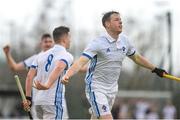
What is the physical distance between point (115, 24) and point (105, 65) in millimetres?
659

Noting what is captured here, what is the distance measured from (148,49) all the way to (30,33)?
8504 millimetres

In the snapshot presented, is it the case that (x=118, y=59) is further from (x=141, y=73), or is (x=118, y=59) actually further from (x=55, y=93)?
(x=141, y=73)

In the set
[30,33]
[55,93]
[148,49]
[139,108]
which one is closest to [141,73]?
[148,49]

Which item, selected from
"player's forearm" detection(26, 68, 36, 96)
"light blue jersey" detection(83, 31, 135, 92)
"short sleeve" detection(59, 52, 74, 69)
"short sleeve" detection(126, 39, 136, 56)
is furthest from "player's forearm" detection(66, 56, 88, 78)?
"player's forearm" detection(26, 68, 36, 96)

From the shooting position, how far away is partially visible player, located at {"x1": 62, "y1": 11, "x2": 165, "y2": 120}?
1148cm

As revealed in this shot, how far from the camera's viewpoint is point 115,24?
11648 mm

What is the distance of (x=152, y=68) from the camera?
40.6ft

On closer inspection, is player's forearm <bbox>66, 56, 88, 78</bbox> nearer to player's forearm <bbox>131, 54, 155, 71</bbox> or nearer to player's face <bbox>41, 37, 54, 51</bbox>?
player's forearm <bbox>131, 54, 155, 71</bbox>

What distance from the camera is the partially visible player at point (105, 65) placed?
11.5 m

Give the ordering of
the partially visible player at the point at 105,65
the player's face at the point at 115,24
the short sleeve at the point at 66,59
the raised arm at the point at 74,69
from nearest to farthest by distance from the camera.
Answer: the raised arm at the point at 74,69, the partially visible player at the point at 105,65, the player's face at the point at 115,24, the short sleeve at the point at 66,59

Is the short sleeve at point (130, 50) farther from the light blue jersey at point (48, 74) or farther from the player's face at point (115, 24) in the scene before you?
the light blue jersey at point (48, 74)

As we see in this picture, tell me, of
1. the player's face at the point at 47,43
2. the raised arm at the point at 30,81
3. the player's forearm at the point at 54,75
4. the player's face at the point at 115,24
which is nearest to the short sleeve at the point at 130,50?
the player's face at the point at 115,24

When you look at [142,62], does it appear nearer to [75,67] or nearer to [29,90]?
[75,67]

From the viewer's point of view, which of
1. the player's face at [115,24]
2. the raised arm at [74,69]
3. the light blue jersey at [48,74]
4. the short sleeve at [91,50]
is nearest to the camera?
the raised arm at [74,69]
